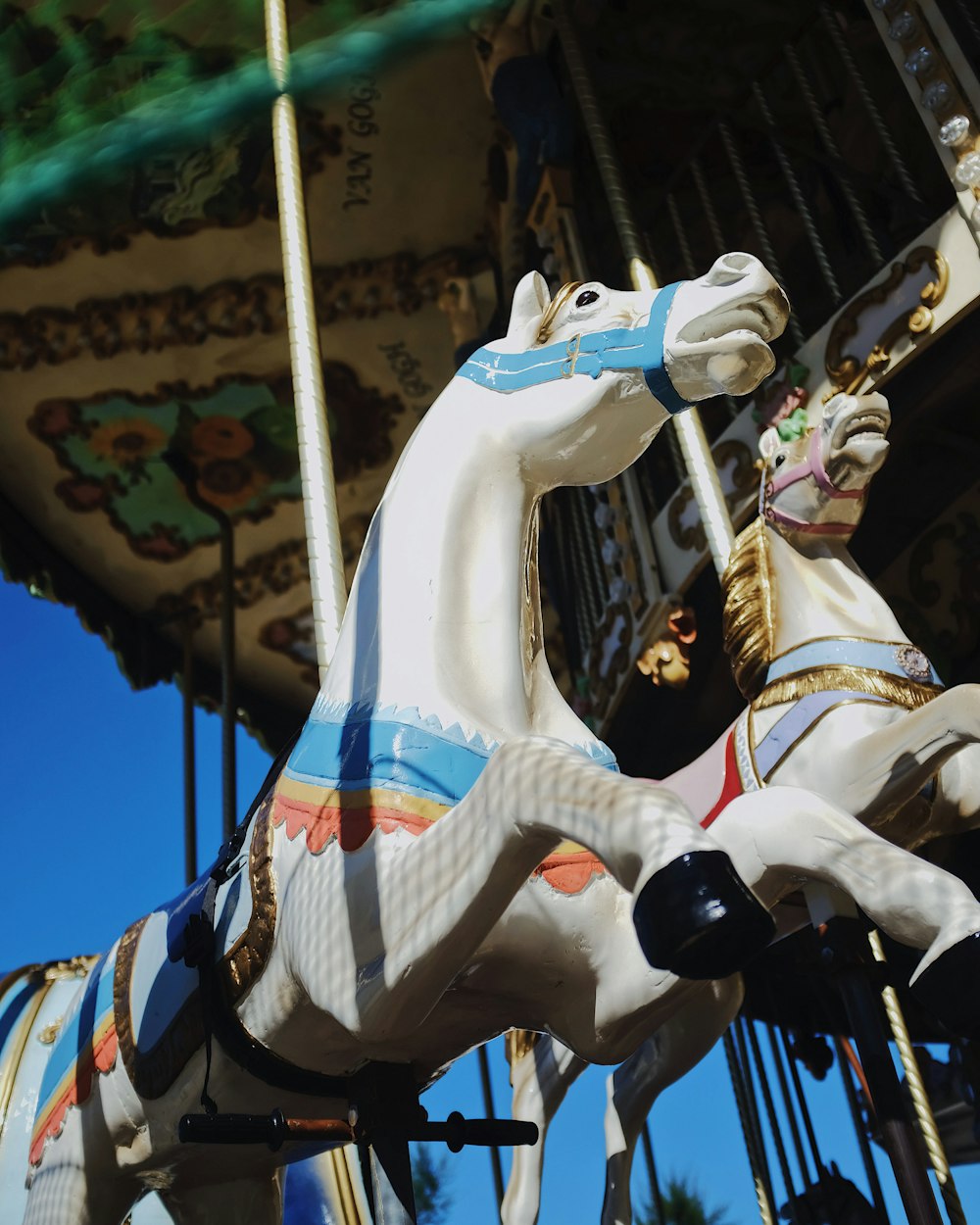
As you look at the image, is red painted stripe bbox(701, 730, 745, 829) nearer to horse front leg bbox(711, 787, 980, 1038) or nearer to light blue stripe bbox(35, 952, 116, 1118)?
horse front leg bbox(711, 787, 980, 1038)

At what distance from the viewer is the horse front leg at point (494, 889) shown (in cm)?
105

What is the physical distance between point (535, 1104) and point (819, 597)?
1165 mm

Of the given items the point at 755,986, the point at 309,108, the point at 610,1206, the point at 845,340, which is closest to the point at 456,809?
the point at 610,1206

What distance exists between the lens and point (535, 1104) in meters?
2.16

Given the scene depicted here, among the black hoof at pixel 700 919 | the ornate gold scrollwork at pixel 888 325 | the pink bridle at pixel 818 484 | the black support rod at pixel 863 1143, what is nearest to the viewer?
the black hoof at pixel 700 919

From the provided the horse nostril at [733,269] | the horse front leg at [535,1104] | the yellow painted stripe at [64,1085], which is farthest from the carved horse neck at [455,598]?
the horse front leg at [535,1104]

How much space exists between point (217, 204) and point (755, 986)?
3.48 m

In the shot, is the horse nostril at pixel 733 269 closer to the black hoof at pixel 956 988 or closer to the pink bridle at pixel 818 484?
the black hoof at pixel 956 988

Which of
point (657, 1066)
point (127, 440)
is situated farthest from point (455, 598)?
point (127, 440)

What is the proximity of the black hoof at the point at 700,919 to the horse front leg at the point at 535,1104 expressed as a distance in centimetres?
98

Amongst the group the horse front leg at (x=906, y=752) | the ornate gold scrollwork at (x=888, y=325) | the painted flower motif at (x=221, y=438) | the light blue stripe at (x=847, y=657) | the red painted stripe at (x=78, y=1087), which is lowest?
the red painted stripe at (x=78, y=1087)

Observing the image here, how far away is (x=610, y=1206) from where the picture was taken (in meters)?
1.90

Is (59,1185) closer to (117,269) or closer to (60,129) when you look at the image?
(60,129)

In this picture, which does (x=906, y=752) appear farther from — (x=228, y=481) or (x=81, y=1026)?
→ (x=228, y=481)
